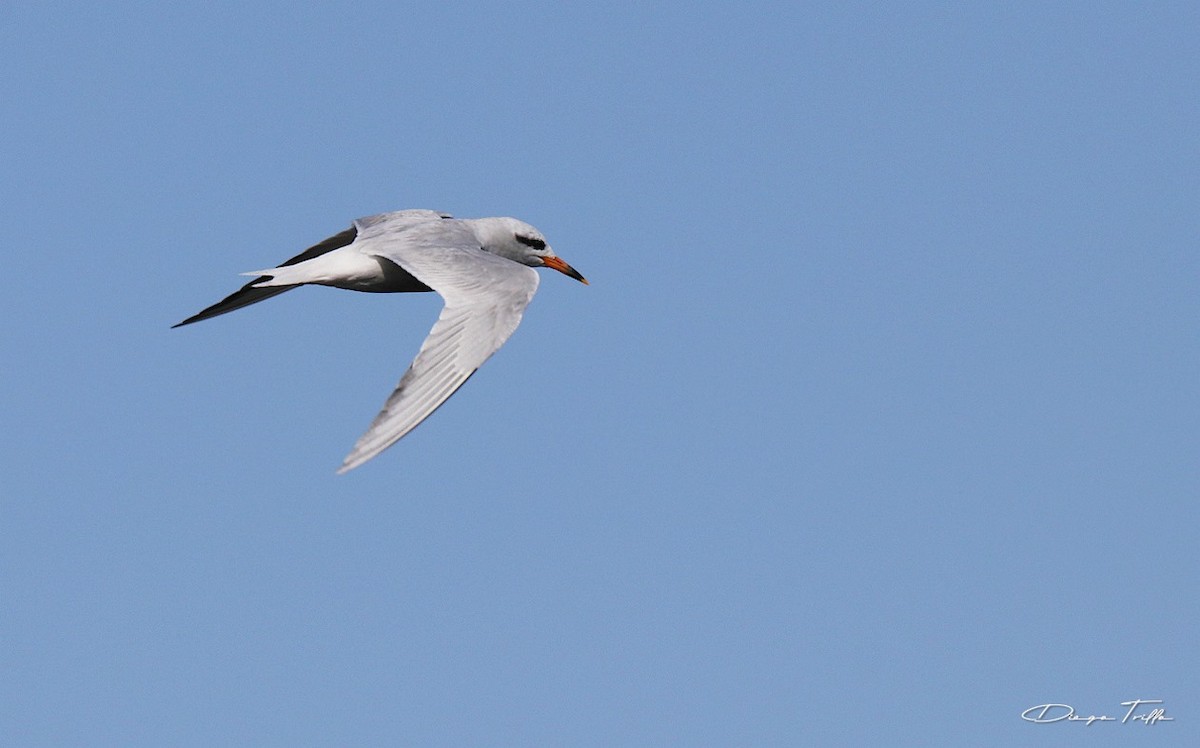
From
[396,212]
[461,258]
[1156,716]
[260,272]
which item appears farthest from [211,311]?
[1156,716]

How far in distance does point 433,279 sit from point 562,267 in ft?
16.5

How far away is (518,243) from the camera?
2106 cm

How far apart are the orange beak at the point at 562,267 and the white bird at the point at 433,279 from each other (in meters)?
0.02

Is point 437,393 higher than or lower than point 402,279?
lower

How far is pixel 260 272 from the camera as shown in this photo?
18953 millimetres

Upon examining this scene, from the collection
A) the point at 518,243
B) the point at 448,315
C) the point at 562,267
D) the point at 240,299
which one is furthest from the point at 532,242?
the point at 448,315

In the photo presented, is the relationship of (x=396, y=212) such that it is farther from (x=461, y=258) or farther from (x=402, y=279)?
(x=461, y=258)

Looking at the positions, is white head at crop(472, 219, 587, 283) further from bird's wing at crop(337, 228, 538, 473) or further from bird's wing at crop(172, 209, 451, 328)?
bird's wing at crop(337, 228, 538, 473)

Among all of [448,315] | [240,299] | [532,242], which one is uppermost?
[532,242]

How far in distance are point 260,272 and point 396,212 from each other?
2.74 meters

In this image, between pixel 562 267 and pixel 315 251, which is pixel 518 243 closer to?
pixel 562 267

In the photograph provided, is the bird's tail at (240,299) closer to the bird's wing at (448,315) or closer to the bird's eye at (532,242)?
the bird's wing at (448,315)

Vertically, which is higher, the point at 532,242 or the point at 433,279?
the point at 532,242

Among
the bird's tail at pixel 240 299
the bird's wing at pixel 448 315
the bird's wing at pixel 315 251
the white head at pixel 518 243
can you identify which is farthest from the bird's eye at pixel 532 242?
the bird's tail at pixel 240 299
